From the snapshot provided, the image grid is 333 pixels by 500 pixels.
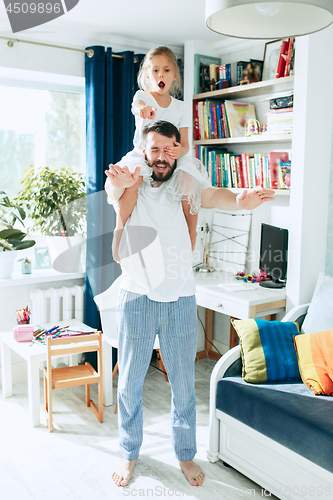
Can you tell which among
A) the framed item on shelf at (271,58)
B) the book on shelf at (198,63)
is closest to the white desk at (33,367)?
the book on shelf at (198,63)

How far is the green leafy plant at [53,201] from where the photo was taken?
3.14m

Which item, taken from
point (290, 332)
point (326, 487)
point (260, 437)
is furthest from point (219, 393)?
point (326, 487)

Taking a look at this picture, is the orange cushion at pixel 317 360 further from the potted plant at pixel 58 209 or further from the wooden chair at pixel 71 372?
the potted plant at pixel 58 209

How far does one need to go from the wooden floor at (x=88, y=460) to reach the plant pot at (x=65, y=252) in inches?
36.7

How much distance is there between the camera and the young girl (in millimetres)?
1945

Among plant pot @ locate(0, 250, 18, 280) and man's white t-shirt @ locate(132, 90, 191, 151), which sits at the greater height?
man's white t-shirt @ locate(132, 90, 191, 151)

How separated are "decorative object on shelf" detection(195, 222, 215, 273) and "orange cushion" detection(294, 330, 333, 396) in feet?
4.29

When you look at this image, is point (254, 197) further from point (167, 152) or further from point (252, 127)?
point (252, 127)

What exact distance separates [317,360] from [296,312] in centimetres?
46

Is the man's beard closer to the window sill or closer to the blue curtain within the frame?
the blue curtain

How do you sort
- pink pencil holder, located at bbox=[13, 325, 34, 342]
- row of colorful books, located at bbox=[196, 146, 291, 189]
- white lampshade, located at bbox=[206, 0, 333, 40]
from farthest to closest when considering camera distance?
row of colorful books, located at bbox=[196, 146, 291, 189] < pink pencil holder, located at bbox=[13, 325, 34, 342] < white lampshade, located at bbox=[206, 0, 333, 40]

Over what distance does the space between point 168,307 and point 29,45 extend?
2103mm

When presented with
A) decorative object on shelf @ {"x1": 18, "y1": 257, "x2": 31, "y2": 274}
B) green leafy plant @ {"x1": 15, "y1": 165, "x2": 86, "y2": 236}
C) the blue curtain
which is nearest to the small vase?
decorative object on shelf @ {"x1": 18, "y1": 257, "x2": 31, "y2": 274}

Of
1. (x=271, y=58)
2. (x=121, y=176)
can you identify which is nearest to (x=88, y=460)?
(x=121, y=176)
